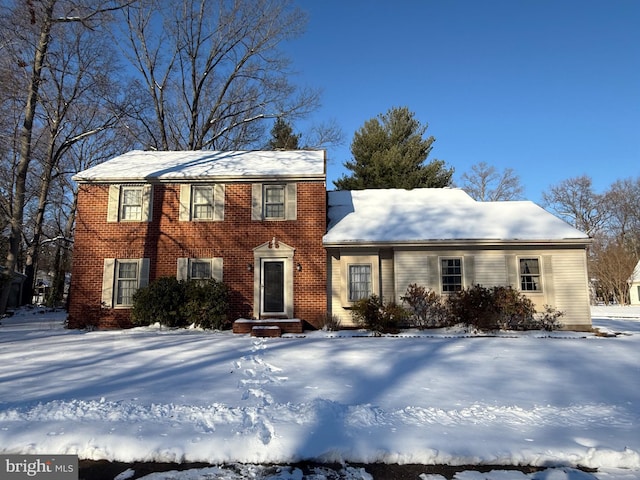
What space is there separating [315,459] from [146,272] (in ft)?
38.9

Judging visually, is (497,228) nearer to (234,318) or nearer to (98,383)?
(234,318)

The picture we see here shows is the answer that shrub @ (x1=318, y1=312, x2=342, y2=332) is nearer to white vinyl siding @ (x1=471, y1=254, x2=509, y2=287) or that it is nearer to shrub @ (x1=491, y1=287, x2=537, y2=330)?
white vinyl siding @ (x1=471, y1=254, x2=509, y2=287)

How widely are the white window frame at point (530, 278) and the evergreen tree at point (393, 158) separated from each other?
46.7 feet

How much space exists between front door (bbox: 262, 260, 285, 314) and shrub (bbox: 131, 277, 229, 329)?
51.5 inches

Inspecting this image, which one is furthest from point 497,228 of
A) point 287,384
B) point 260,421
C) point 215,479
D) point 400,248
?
point 215,479

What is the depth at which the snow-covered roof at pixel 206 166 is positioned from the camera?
47.9 ft

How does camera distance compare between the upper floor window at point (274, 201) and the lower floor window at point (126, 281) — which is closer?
the lower floor window at point (126, 281)

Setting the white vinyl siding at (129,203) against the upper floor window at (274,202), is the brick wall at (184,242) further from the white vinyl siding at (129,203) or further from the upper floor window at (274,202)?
the upper floor window at (274,202)

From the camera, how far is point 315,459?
396cm

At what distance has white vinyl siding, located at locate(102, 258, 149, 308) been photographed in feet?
46.4

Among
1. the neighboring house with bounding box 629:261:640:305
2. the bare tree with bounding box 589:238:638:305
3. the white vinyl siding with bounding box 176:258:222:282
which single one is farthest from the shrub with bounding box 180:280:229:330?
the neighboring house with bounding box 629:261:640:305

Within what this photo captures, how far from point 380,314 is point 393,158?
17.7 meters

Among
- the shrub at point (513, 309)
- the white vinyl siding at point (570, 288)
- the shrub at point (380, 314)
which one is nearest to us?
the shrub at point (380, 314)

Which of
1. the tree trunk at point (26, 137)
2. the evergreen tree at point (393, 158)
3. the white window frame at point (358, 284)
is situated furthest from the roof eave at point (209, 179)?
the evergreen tree at point (393, 158)
